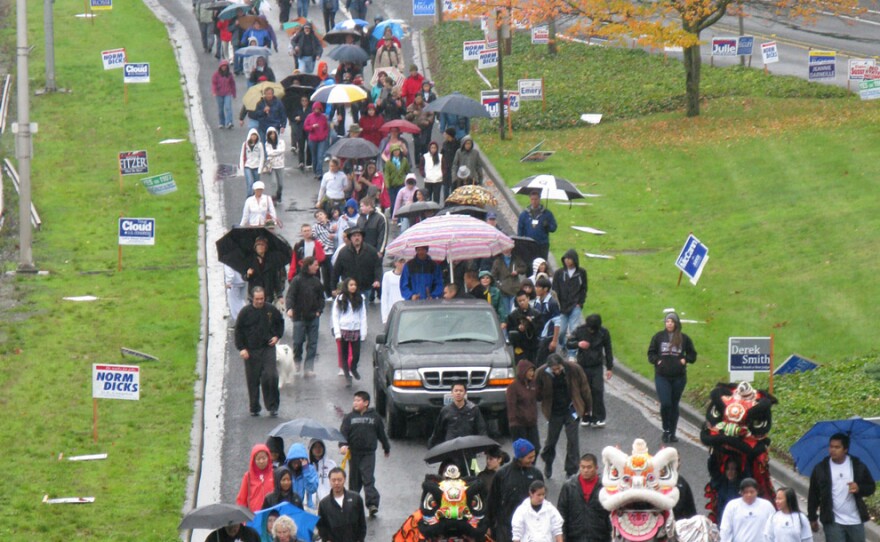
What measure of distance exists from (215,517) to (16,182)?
2408 centimetres

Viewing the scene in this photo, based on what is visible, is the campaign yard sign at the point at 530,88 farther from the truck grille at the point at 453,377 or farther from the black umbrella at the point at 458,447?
the black umbrella at the point at 458,447

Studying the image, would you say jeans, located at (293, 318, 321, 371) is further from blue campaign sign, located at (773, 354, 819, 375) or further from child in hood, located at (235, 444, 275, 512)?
child in hood, located at (235, 444, 275, 512)

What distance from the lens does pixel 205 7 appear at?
45.4 metres

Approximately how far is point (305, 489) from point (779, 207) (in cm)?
1817

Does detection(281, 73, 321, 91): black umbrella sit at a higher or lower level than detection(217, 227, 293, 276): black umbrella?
higher

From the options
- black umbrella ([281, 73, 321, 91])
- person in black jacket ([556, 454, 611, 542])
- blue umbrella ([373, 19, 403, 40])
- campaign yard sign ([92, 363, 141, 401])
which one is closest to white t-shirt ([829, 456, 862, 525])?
person in black jacket ([556, 454, 611, 542])

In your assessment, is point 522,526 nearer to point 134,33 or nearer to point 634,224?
point 634,224

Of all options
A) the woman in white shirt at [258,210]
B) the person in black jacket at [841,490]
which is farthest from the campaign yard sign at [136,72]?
the person in black jacket at [841,490]

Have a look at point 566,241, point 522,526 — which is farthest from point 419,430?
point 566,241

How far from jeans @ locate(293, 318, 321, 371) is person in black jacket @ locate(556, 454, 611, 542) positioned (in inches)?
363

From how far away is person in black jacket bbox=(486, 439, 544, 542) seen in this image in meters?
15.6

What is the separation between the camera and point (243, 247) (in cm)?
2447

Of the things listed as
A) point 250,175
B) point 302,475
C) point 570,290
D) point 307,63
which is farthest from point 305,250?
point 307,63

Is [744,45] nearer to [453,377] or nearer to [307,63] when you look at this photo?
[307,63]
